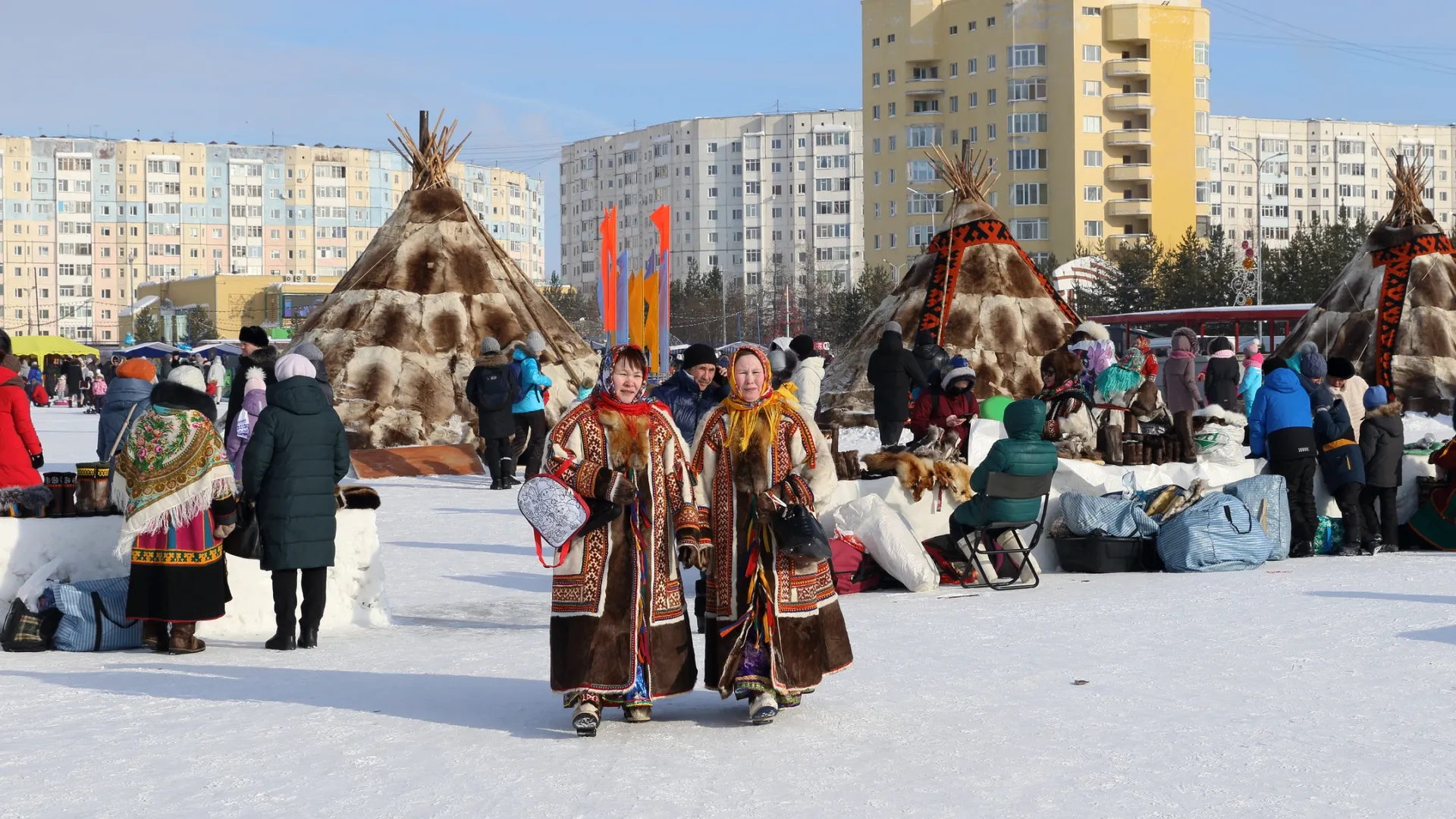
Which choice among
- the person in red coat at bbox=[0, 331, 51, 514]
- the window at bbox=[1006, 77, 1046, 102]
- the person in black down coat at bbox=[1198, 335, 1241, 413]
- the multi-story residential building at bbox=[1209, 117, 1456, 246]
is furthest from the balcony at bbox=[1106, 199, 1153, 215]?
the person in red coat at bbox=[0, 331, 51, 514]

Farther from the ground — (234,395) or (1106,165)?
(1106,165)

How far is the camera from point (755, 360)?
19.8ft

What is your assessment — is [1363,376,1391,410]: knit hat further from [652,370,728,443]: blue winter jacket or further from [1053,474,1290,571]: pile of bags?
[652,370,728,443]: blue winter jacket

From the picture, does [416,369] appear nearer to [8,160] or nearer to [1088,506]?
[1088,506]

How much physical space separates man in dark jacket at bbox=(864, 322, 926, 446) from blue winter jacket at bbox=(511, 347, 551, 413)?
3003mm

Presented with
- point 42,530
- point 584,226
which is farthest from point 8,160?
point 42,530

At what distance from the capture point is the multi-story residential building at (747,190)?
112812mm

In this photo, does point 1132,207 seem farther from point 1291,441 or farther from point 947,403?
point 1291,441

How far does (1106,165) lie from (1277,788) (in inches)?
2977

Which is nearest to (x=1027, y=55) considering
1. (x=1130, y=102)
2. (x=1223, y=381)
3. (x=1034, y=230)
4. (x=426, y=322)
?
(x=1130, y=102)

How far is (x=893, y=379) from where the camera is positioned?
15297mm

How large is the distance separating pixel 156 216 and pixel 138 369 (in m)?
125

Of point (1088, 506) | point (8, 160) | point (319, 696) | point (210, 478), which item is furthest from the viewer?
point (8, 160)

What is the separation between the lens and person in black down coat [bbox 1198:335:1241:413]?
52.7ft
